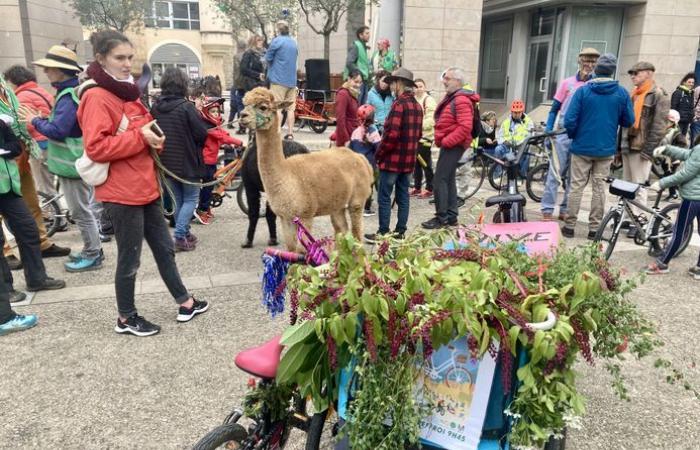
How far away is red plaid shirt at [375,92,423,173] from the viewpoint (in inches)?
242

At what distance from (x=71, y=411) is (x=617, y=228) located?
17.5 feet

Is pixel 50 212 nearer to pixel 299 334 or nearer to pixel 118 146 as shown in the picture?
pixel 118 146

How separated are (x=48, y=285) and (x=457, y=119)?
4860 mm

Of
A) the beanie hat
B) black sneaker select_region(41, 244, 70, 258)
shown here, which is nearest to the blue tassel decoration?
black sneaker select_region(41, 244, 70, 258)

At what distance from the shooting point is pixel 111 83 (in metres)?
3.46

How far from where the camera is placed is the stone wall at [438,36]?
1399 centimetres

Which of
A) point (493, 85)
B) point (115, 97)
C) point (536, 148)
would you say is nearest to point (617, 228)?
point (536, 148)

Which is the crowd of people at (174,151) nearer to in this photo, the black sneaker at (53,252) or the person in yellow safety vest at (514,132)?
the black sneaker at (53,252)

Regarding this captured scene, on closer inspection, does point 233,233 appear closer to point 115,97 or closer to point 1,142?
point 1,142

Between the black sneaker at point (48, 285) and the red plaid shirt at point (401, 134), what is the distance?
143 inches

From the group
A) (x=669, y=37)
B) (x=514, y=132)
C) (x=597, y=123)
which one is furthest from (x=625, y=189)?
(x=669, y=37)

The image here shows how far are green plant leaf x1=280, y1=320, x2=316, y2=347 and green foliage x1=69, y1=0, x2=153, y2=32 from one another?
33.3m

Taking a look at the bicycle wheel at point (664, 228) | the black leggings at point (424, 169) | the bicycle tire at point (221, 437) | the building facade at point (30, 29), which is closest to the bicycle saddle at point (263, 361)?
the bicycle tire at point (221, 437)

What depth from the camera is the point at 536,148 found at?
9789 millimetres
